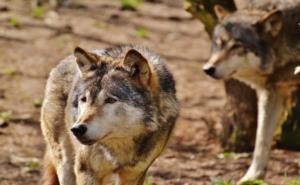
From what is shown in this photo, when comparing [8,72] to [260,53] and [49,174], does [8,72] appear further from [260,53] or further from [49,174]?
[49,174]

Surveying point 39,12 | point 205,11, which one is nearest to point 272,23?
point 205,11

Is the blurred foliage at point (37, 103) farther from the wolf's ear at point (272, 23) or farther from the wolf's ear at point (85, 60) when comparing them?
the wolf's ear at point (85, 60)

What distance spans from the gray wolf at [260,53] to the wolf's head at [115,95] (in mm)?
2049

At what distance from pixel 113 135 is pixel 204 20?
10.6 ft

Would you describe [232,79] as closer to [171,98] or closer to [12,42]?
[171,98]

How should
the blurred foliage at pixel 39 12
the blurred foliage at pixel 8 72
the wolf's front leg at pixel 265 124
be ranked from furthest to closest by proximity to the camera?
the blurred foliage at pixel 39 12 → the blurred foliage at pixel 8 72 → the wolf's front leg at pixel 265 124

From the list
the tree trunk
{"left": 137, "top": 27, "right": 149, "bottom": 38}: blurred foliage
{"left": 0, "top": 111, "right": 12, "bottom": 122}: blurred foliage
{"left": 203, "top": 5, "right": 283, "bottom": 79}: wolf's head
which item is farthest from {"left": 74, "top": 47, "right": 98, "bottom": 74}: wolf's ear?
{"left": 137, "top": 27, "right": 149, "bottom": 38}: blurred foliage

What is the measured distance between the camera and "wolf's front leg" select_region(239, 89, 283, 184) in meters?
7.81

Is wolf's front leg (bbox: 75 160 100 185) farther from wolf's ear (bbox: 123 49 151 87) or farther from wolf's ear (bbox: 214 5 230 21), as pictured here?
wolf's ear (bbox: 214 5 230 21)

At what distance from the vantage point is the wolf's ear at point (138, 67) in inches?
218

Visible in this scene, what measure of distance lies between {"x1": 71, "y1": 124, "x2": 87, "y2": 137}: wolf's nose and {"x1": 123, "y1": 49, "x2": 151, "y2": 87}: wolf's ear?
0.67 metres

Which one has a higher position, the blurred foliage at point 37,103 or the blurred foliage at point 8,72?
the blurred foliage at point 8,72

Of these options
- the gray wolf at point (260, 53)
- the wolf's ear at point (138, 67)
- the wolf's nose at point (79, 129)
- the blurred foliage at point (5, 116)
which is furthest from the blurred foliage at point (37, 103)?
the wolf's nose at point (79, 129)

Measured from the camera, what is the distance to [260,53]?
7695 millimetres
